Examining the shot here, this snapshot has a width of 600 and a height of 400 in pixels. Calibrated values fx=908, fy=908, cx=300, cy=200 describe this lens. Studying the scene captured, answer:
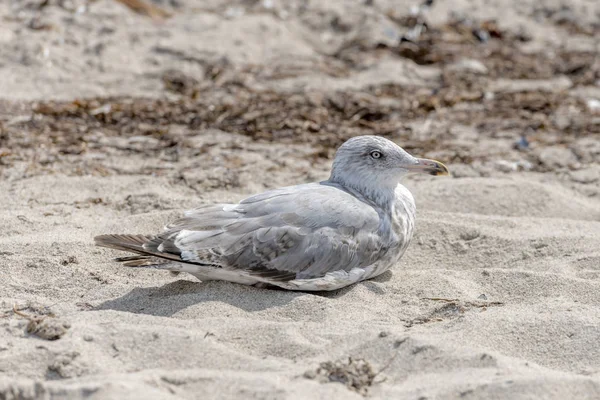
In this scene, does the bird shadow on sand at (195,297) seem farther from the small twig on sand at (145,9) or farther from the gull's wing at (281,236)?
the small twig on sand at (145,9)

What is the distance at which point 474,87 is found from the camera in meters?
8.71

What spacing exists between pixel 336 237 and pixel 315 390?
1411 millimetres

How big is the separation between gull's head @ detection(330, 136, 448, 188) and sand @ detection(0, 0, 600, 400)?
540mm

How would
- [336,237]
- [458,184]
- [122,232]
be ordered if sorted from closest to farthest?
[336,237] → [122,232] → [458,184]

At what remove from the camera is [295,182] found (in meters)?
6.59

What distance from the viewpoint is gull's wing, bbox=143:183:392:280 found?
461 centimetres

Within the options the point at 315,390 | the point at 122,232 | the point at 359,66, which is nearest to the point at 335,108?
the point at 359,66

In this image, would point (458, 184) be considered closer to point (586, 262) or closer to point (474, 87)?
point (586, 262)

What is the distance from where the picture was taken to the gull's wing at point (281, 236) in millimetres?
4613

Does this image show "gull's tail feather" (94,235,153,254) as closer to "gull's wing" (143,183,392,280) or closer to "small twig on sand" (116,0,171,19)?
"gull's wing" (143,183,392,280)

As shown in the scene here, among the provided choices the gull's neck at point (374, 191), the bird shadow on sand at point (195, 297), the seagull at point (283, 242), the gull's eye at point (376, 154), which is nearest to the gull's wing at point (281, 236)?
the seagull at point (283, 242)

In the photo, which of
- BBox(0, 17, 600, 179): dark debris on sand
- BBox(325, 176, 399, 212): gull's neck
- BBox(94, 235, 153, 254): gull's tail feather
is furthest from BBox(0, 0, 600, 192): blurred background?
BBox(94, 235, 153, 254): gull's tail feather

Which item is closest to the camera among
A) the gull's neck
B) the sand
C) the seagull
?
the sand

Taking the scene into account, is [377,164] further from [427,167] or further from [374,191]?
[427,167]
